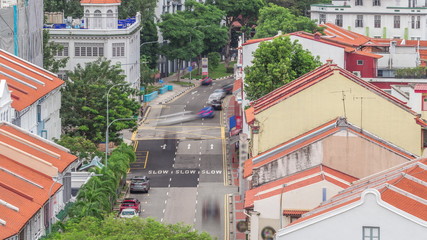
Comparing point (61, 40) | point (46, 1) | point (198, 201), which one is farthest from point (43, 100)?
point (46, 1)

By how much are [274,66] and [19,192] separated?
48065 mm

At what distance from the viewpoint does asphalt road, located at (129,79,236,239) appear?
389 feet

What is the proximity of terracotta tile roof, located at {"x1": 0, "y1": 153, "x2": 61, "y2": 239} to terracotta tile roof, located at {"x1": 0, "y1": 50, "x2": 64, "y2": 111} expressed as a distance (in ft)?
49.5

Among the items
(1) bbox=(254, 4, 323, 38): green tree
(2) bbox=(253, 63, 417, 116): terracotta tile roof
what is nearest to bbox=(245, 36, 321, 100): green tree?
(2) bbox=(253, 63, 417, 116): terracotta tile roof

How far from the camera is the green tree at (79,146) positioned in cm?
12288

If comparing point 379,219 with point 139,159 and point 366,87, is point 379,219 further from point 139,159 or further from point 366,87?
point 139,159

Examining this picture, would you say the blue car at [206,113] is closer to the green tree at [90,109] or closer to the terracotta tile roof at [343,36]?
the terracotta tile roof at [343,36]

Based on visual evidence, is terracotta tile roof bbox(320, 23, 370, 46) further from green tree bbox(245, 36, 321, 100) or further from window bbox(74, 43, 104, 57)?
green tree bbox(245, 36, 321, 100)

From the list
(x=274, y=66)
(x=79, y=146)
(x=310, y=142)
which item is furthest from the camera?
(x=274, y=66)

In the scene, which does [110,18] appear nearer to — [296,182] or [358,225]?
[296,182]

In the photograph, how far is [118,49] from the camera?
582 ft

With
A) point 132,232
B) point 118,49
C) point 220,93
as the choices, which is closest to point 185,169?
point 118,49

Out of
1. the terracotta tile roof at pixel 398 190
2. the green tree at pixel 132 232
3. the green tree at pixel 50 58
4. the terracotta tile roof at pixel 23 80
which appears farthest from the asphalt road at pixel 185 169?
the terracotta tile roof at pixel 398 190

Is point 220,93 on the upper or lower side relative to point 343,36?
lower
